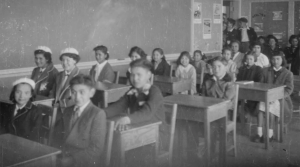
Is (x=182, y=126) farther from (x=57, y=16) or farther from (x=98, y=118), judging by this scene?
(x=57, y=16)

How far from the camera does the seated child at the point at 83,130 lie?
87.7 inches

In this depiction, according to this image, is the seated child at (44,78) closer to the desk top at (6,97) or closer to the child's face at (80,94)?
the desk top at (6,97)

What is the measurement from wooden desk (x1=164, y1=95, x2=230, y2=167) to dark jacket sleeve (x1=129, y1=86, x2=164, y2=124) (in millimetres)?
489

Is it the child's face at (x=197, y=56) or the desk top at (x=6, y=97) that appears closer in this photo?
the desk top at (x=6, y=97)

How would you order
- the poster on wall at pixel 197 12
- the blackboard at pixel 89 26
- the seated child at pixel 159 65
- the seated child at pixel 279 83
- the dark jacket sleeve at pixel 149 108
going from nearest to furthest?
the dark jacket sleeve at pixel 149 108
the seated child at pixel 279 83
the blackboard at pixel 89 26
the seated child at pixel 159 65
the poster on wall at pixel 197 12

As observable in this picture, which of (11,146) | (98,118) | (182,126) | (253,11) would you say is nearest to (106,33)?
(182,126)

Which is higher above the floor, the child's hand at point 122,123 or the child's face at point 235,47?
the child's face at point 235,47

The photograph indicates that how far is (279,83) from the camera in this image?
4367 mm

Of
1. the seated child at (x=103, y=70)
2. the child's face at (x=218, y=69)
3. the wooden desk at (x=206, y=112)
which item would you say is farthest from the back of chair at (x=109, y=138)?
the seated child at (x=103, y=70)

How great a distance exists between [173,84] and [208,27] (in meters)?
3.64

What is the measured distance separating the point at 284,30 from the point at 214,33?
7.56 feet

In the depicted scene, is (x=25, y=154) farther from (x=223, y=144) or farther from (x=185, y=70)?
(x=185, y=70)

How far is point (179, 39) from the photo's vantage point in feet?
23.5

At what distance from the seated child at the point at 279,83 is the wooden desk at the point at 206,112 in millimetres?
904
